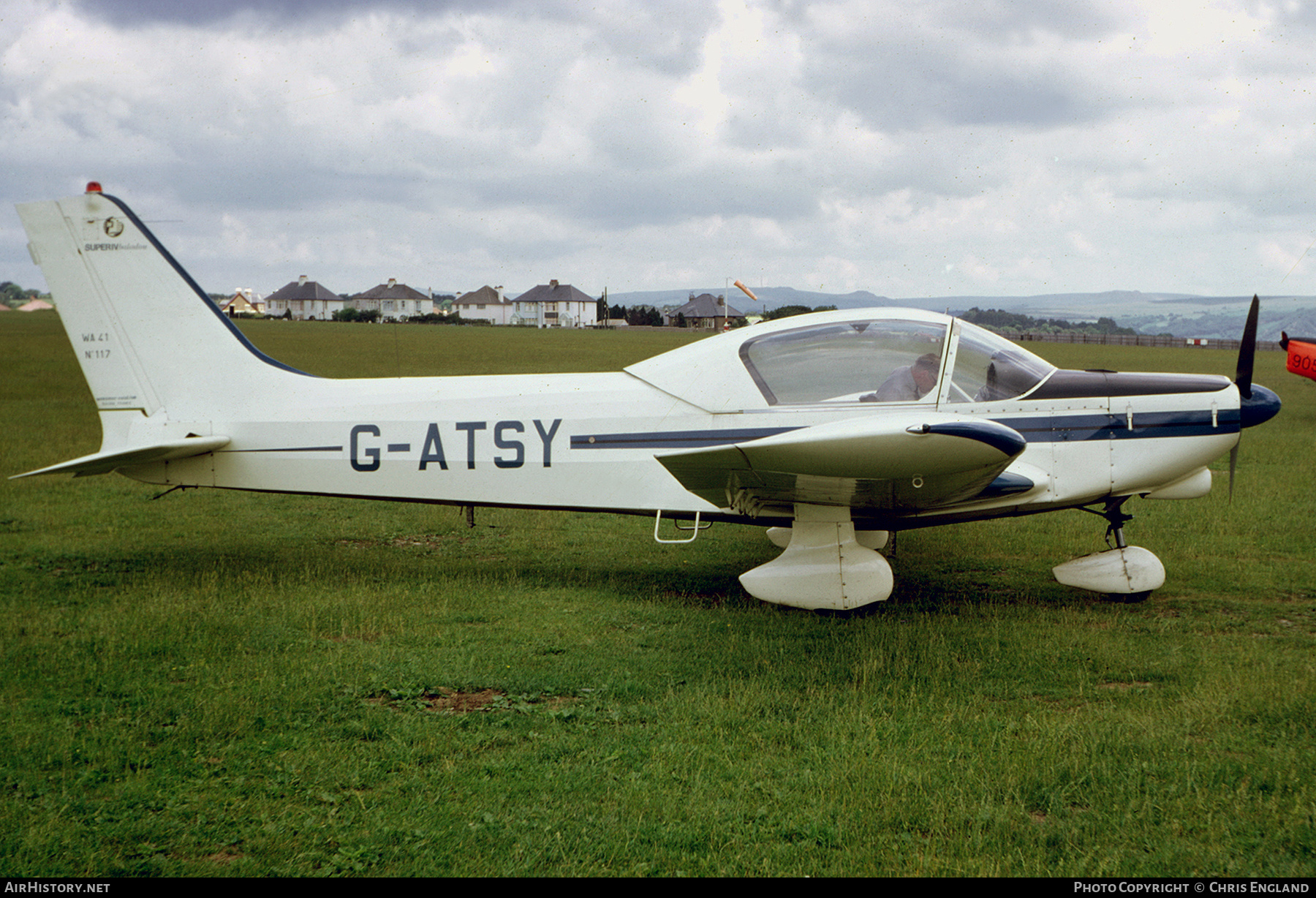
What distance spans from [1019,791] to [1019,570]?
15.2 feet

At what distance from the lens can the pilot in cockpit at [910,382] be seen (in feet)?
20.9

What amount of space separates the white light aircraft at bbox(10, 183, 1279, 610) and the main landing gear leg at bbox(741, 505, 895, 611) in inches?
0.5

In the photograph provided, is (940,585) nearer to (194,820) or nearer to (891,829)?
(891,829)

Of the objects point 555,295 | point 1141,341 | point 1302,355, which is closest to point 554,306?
point 555,295

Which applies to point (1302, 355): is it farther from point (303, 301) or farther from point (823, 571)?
point (303, 301)

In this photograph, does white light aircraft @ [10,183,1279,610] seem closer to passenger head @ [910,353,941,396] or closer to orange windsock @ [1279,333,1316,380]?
passenger head @ [910,353,941,396]

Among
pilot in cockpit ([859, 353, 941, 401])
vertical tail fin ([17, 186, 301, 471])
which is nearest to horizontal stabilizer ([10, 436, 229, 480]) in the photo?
vertical tail fin ([17, 186, 301, 471])

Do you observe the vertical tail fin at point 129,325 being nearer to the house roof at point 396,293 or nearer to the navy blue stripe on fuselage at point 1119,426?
the navy blue stripe on fuselage at point 1119,426

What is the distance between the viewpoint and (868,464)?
5.21 metres

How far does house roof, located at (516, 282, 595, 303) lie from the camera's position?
102m

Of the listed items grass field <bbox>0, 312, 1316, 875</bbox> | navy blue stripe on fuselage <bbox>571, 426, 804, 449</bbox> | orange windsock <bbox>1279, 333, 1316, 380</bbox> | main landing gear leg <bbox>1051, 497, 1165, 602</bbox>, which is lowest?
grass field <bbox>0, 312, 1316, 875</bbox>

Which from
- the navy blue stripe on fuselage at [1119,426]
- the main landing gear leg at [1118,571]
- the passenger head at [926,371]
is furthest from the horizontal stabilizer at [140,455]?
the main landing gear leg at [1118,571]

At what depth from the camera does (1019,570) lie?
8070 mm
